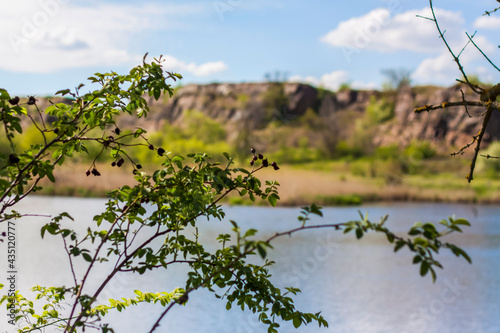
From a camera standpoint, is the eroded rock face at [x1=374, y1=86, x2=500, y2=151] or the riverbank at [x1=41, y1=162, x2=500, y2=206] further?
the eroded rock face at [x1=374, y1=86, x2=500, y2=151]

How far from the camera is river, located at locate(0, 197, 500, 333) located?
18.4 feet

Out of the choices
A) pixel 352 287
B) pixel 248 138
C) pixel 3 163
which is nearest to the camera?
pixel 3 163

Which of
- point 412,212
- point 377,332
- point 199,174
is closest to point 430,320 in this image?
point 377,332

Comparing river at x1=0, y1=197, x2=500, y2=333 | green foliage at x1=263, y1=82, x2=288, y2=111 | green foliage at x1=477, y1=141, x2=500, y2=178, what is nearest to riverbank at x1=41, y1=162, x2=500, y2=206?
green foliage at x1=477, y1=141, x2=500, y2=178

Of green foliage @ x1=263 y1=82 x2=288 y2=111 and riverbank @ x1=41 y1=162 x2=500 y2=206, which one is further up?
green foliage @ x1=263 y1=82 x2=288 y2=111

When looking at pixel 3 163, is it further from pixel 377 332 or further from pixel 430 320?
pixel 430 320

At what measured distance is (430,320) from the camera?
5.87 meters

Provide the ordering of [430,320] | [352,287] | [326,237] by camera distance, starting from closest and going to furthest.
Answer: [430,320] < [352,287] < [326,237]

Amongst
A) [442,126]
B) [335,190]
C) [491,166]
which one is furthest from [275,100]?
[335,190]

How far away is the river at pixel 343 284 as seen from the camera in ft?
18.4

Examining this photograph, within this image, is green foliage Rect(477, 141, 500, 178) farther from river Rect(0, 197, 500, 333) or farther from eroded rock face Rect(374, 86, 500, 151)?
river Rect(0, 197, 500, 333)

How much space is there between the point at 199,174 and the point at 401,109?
40859 mm

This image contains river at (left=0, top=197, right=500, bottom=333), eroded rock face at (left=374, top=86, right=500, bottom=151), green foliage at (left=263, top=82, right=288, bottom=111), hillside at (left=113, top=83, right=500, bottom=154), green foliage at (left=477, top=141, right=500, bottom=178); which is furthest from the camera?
green foliage at (left=263, top=82, right=288, bottom=111)

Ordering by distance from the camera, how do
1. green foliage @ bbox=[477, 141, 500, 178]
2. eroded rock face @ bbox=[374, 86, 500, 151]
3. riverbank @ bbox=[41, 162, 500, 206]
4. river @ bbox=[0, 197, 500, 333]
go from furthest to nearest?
eroded rock face @ bbox=[374, 86, 500, 151], green foliage @ bbox=[477, 141, 500, 178], riverbank @ bbox=[41, 162, 500, 206], river @ bbox=[0, 197, 500, 333]
